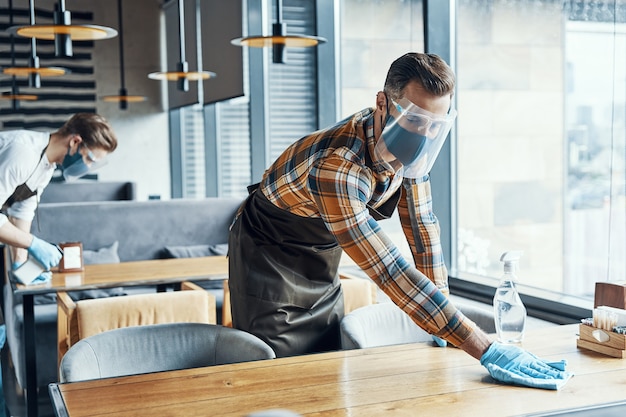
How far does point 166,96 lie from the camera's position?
957 centimetres

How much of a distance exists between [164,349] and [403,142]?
86cm

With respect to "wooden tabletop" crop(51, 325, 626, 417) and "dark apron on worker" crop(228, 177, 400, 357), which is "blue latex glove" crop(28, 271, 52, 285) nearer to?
"dark apron on worker" crop(228, 177, 400, 357)

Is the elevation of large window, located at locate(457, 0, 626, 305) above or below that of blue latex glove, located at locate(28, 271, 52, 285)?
above

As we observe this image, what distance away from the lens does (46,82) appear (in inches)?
355

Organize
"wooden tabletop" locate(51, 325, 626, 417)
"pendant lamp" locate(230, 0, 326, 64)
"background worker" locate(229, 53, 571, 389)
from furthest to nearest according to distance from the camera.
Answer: "pendant lamp" locate(230, 0, 326, 64) → "background worker" locate(229, 53, 571, 389) → "wooden tabletop" locate(51, 325, 626, 417)

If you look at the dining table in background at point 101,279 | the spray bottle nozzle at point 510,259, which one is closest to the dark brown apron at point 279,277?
the spray bottle nozzle at point 510,259

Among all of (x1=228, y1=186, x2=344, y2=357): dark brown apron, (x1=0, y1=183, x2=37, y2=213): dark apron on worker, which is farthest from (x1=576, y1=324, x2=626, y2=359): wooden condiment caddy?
(x1=0, y1=183, x2=37, y2=213): dark apron on worker

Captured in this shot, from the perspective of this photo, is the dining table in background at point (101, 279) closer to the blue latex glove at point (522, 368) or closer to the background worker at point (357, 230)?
the background worker at point (357, 230)

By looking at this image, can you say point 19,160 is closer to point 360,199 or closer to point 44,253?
point 44,253

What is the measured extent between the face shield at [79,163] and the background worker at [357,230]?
1396 millimetres

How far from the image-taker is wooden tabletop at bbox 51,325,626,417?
159 cm

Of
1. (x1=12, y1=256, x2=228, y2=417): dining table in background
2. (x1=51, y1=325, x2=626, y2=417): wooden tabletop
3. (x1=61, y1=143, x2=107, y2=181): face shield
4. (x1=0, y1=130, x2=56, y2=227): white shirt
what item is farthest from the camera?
(x1=61, y1=143, x2=107, y2=181): face shield

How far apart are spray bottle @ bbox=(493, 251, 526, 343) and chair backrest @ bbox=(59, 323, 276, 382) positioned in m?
0.61

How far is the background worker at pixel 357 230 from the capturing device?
1.84m
